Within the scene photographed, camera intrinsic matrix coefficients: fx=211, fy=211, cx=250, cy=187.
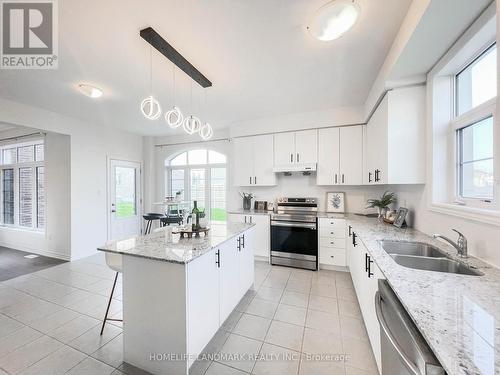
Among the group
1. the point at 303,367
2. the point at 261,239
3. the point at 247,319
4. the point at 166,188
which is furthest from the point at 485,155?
the point at 166,188

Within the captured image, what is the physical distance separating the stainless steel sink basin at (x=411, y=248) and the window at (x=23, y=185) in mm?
6091

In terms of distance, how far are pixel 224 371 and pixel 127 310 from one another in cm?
86

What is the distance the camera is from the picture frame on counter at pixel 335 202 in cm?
376

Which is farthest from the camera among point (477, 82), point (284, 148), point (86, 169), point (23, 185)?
point (23, 185)

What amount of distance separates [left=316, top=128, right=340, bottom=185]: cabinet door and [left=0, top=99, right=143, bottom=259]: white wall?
14.4 feet

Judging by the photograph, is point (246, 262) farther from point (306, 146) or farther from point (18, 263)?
point (18, 263)

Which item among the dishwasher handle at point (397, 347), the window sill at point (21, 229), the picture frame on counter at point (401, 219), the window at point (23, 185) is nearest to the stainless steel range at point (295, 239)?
the picture frame on counter at point (401, 219)

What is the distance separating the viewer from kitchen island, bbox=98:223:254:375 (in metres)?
1.45

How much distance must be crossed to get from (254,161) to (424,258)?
2994 millimetres

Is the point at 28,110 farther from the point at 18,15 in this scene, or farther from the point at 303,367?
the point at 303,367

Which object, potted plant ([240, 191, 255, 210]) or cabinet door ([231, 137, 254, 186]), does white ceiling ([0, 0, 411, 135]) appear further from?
potted plant ([240, 191, 255, 210])

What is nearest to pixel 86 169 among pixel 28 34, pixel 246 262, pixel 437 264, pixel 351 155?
pixel 28 34

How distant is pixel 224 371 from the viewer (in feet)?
5.19

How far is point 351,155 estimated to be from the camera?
351cm
